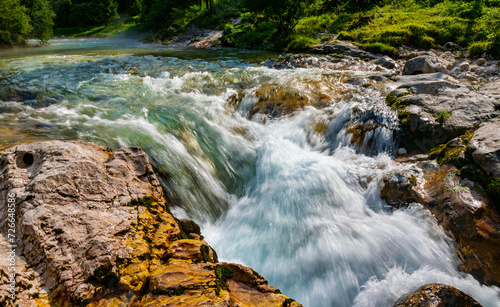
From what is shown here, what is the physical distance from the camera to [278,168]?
606cm

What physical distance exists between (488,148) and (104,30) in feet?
210

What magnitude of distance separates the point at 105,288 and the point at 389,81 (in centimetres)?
1007

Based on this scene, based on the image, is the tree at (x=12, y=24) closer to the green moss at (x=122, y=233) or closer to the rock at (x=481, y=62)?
the green moss at (x=122, y=233)

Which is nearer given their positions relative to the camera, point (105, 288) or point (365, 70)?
point (105, 288)

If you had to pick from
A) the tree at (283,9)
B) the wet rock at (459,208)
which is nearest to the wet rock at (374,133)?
the wet rock at (459,208)

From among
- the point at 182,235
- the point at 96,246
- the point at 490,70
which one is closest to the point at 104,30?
the point at 490,70

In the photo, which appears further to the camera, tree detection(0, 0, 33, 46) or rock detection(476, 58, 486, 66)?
tree detection(0, 0, 33, 46)

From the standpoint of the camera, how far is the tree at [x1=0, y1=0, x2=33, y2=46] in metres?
24.2

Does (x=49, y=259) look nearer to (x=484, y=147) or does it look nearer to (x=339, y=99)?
(x=484, y=147)

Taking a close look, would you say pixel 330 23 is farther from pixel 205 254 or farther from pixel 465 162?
pixel 205 254

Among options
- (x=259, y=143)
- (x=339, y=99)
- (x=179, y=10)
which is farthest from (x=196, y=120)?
(x=179, y=10)

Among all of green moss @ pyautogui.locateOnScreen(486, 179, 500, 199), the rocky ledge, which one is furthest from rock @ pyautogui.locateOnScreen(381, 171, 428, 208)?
the rocky ledge

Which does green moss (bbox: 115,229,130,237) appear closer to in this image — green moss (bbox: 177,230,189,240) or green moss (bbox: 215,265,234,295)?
green moss (bbox: 177,230,189,240)

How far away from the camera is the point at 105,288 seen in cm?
240
